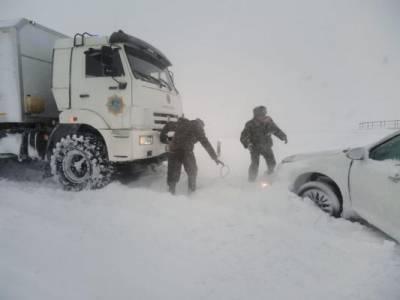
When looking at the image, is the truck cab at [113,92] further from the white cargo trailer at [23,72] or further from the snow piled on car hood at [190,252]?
the snow piled on car hood at [190,252]

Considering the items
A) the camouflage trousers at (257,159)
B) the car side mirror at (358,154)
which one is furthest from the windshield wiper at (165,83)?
the car side mirror at (358,154)

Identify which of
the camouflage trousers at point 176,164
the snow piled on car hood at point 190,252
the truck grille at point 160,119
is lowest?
the snow piled on car hood at point 190,252

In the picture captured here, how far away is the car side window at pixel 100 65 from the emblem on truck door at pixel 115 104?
0.41 metres

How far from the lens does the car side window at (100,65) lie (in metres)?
5.09

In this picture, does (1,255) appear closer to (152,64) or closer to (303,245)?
(303,245)

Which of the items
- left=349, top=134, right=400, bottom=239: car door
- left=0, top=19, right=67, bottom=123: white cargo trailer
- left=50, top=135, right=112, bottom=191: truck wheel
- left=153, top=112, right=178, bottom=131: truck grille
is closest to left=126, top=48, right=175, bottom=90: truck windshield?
left=153, top=112, right=178, bottom=131: truck grille

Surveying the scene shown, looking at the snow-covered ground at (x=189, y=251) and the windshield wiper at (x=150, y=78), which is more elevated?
the windshield wiper at (x=150, y=78)

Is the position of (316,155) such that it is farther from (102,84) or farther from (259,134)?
(102,84)

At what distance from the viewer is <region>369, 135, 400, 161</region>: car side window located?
3111mm

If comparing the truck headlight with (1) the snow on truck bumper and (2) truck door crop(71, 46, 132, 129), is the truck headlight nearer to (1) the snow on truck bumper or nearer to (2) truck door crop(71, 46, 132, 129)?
(1) the snow on truck bumper

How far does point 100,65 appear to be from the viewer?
17.3ft

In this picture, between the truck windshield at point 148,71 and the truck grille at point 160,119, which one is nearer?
the truck windshield at point 148,71

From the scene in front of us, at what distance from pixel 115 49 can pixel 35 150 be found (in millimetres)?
2644

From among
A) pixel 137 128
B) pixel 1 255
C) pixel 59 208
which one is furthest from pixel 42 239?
pixel 137 128
